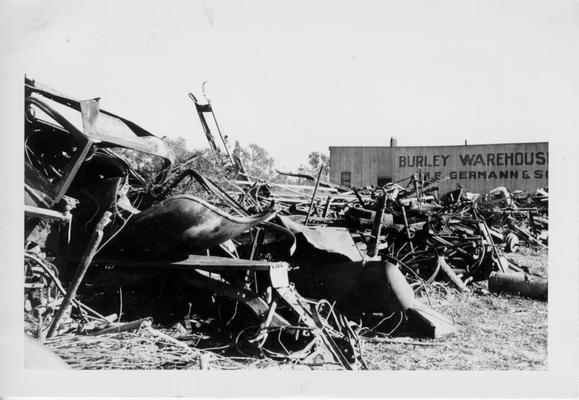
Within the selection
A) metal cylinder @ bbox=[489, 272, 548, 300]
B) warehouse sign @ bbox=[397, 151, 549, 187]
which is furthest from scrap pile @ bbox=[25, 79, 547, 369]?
warehouse sign @ bbox=[397, 151, 549, 187]

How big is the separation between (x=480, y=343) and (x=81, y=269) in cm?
409

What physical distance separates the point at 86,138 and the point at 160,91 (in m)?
1.30

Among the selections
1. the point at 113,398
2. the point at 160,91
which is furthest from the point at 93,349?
the point at 160,91

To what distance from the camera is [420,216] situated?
800cm

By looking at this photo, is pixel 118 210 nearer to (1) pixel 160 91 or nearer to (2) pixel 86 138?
(2) pixel 86 138

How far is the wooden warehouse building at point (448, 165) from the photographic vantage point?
1720 centimetres

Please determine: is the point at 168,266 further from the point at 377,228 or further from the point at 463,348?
the point at 377,228

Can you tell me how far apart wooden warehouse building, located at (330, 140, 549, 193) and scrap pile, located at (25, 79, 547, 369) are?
375 inches

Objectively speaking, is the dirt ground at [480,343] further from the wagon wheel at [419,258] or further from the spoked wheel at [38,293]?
the spoked wheel at [38,293]

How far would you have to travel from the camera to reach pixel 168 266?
4.62 meters

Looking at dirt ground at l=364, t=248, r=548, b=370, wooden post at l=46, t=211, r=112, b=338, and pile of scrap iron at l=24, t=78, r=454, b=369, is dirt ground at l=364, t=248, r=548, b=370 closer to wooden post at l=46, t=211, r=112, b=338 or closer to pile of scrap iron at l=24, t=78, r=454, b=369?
pile of scrap iron at l=24, t=78, r=454, b=369

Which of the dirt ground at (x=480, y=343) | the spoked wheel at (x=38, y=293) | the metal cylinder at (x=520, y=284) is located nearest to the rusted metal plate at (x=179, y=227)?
the spoked wheel at (x=38, y=293)

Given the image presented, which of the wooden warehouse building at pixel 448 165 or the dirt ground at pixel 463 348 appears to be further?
the wooden warehouse building at pixel 448 165

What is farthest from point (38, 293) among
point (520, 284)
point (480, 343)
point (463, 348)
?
point (520, 284)
